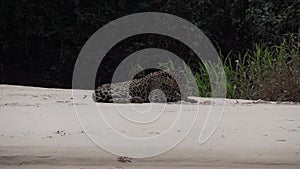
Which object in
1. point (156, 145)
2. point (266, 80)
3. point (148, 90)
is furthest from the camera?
point (266, 80)

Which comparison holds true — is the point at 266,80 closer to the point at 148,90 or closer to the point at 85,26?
the point at 148,90

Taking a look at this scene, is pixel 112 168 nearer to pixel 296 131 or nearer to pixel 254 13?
pixel 296 131

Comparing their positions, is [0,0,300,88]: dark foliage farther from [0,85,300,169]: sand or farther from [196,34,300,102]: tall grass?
[0,85,300,169]: sand

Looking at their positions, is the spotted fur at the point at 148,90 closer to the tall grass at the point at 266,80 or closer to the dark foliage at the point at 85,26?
the tall grass at the point at 266,80

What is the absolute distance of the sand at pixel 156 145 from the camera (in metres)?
3.48

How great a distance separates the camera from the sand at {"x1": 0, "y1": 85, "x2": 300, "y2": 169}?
3477 millimetres

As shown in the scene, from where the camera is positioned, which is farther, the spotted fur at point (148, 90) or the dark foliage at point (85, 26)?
the dark foliage at point (85, 26)

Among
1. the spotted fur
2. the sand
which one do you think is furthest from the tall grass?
the sand

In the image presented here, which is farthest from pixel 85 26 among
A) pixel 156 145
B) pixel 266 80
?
pixel 156 145

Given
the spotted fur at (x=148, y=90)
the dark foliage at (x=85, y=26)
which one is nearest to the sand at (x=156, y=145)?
the spotted fur at (x=148, y=90)

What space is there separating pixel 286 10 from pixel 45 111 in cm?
696

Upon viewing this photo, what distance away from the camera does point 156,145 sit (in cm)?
381

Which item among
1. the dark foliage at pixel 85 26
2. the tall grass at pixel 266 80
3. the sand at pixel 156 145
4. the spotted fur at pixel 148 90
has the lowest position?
the sand at pixel 156 145

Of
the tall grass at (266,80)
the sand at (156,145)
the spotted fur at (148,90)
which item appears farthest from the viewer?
the tall grass at (266,80)
